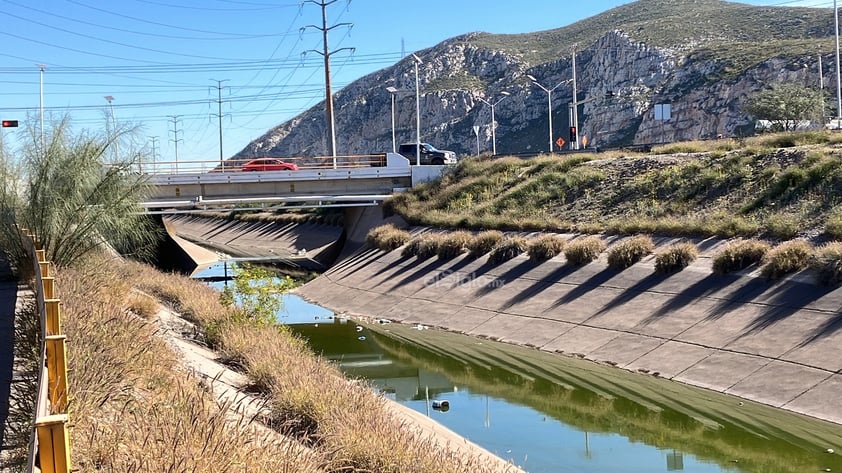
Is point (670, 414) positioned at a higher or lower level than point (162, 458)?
lower

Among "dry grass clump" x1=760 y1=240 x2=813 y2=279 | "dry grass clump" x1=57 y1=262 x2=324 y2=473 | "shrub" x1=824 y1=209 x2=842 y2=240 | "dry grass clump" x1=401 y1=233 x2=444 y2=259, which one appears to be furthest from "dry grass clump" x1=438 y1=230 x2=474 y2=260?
"dry grass clump" x1=57 y1=262 x2=324 y2=473

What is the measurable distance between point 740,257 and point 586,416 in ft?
28.6

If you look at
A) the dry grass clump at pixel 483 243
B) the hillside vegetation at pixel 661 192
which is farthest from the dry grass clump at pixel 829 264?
the dry grass clump at pixel 483 243

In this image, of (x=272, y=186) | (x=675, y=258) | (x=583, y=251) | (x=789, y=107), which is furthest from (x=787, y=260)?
(x=789, y=107)

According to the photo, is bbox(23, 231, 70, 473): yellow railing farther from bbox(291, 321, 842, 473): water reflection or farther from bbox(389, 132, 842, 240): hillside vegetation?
bbox(389, 132, 842, 240): hillside vegetation

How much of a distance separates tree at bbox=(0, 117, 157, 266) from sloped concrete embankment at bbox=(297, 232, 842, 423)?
1094cm

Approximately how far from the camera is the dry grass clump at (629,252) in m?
27.7

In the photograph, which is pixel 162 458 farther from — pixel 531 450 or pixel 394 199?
pixel 394 199

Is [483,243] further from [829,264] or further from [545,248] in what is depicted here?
[829,264]

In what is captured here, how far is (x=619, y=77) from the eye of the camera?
457 ft

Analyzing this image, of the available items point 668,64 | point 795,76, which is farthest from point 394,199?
point 668,64

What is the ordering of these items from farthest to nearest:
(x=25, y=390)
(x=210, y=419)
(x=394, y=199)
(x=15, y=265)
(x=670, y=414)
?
(x=394, y=199) → (x=15, y=265) → (x=670, y=414) → (x=25, y=390) → (x=210, y=419)

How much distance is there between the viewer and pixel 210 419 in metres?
8.59

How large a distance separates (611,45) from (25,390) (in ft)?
471
